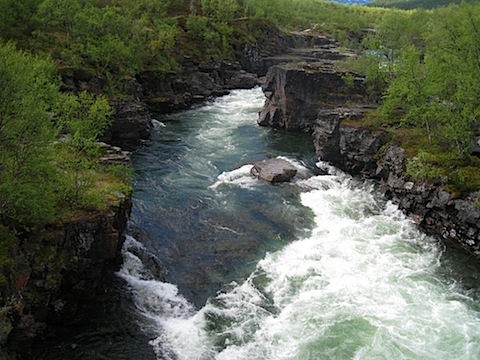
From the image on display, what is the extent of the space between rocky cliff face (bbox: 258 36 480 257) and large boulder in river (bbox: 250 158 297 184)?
6.97m

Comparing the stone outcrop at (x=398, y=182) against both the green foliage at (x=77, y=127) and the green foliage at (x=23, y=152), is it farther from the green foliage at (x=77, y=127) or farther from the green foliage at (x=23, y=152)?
the green foliage at (x=23, y=152)

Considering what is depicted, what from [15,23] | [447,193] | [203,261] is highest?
[15,23]

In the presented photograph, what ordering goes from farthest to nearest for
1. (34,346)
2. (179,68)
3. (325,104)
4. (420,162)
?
(179,68)
(325,104)
(420,162)
(34,346)

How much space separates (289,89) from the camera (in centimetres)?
5994

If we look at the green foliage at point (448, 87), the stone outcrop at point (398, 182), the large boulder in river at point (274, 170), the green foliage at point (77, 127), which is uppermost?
the green foliage at point (448, 87)

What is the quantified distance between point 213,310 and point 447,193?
19.9m

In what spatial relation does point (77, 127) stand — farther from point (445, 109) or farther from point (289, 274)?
point (445, 109)

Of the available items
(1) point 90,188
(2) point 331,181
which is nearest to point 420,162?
(2) point 331,181

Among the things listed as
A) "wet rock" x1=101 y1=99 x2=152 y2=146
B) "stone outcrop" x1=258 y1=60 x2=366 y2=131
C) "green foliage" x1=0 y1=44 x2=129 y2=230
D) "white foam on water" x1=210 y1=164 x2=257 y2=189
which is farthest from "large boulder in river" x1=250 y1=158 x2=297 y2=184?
"green foliage" x1=0 y1=44 x2=129 y2=230

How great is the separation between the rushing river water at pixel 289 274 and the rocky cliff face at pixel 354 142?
1.65 meters

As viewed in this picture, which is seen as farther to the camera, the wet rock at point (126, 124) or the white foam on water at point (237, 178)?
the wet rock at point (126, 124)

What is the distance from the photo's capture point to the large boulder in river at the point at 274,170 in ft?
138

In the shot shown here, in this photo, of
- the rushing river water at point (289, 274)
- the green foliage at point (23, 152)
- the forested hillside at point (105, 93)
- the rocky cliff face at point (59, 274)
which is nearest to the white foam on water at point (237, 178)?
the rushing river water at point (289, 274)

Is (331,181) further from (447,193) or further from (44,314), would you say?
(44,314)
